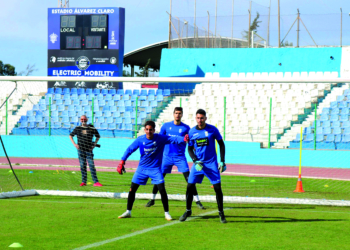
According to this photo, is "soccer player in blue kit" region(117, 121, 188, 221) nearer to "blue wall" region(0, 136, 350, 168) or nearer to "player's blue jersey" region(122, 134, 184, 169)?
"player's blue jersey" region(122, 134, 184, 169)

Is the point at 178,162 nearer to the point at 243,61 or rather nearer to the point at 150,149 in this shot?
the point at 150,149

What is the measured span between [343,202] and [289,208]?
1277mm

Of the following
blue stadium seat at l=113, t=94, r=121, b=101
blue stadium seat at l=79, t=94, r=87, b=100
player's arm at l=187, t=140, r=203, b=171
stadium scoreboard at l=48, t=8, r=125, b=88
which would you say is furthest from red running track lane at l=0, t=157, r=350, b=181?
player's arm at l=187, t=140, r=203, b=171

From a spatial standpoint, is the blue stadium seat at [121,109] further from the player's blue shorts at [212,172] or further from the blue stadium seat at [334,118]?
the player's blue shorts at [212,172]

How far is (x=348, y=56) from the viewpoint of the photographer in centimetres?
2833

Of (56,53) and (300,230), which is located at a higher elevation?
(56,53)

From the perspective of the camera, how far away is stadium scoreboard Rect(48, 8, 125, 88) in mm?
27391

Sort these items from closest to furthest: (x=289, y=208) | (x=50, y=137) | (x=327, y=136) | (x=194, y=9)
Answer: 1. (x=289, y=208)
2. (x=327, y=136)
3. (x=50, y=137)
4. (x=194, y=9)

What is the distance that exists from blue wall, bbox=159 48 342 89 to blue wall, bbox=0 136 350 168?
24.2 feet

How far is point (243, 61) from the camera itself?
30.0m

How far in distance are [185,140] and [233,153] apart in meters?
13.5

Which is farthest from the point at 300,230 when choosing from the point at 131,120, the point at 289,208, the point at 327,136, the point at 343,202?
the point at 131,120

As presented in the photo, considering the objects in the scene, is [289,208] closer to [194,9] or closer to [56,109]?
[56,109]

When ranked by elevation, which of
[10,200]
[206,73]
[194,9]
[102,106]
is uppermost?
[194,9]
